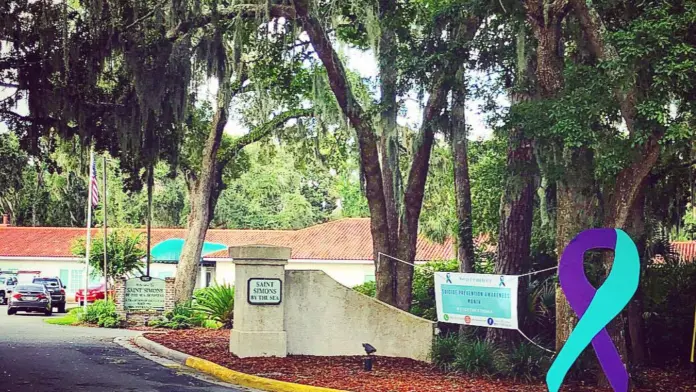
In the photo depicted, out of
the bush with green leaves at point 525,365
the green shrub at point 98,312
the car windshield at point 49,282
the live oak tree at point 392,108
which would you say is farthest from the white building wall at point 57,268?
the bush with green leaves at point 525,365

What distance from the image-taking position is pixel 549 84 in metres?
13.0

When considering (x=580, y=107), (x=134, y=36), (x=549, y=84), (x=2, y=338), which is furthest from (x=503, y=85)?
(x=2, y=338)

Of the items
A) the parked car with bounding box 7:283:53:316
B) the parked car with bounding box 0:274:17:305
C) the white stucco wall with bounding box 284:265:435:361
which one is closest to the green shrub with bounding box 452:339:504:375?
the white stucco wall with bounding box 284:265:435:361

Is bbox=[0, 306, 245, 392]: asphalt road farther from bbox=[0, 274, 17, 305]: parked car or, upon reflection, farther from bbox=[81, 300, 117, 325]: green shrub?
bbox=[0, 274, 17, 305]: parked car

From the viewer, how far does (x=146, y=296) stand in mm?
25156

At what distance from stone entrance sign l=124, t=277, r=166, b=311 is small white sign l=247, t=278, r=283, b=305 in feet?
34.3

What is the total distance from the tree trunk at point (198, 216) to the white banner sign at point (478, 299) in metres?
12.7

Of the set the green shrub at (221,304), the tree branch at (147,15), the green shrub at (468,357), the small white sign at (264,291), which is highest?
the tree branch at (147,15)

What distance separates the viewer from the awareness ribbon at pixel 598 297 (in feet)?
36.3

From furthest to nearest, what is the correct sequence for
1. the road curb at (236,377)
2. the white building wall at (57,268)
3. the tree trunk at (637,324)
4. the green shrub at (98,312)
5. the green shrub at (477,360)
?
the white building wall at (57,268), the green shrub at (98,312), the tree trunk at (637,324), the green shrub at (477,360), the road curb at (236,377)

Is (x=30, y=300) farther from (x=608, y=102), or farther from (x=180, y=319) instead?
(x=608, y=102)

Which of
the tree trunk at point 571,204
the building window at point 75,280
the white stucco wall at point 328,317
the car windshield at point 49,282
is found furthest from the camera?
the building window at point 75,280

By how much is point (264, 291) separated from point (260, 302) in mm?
210

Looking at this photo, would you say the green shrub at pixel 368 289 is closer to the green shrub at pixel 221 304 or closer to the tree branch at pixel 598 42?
the green shrub at pixel 221 304
